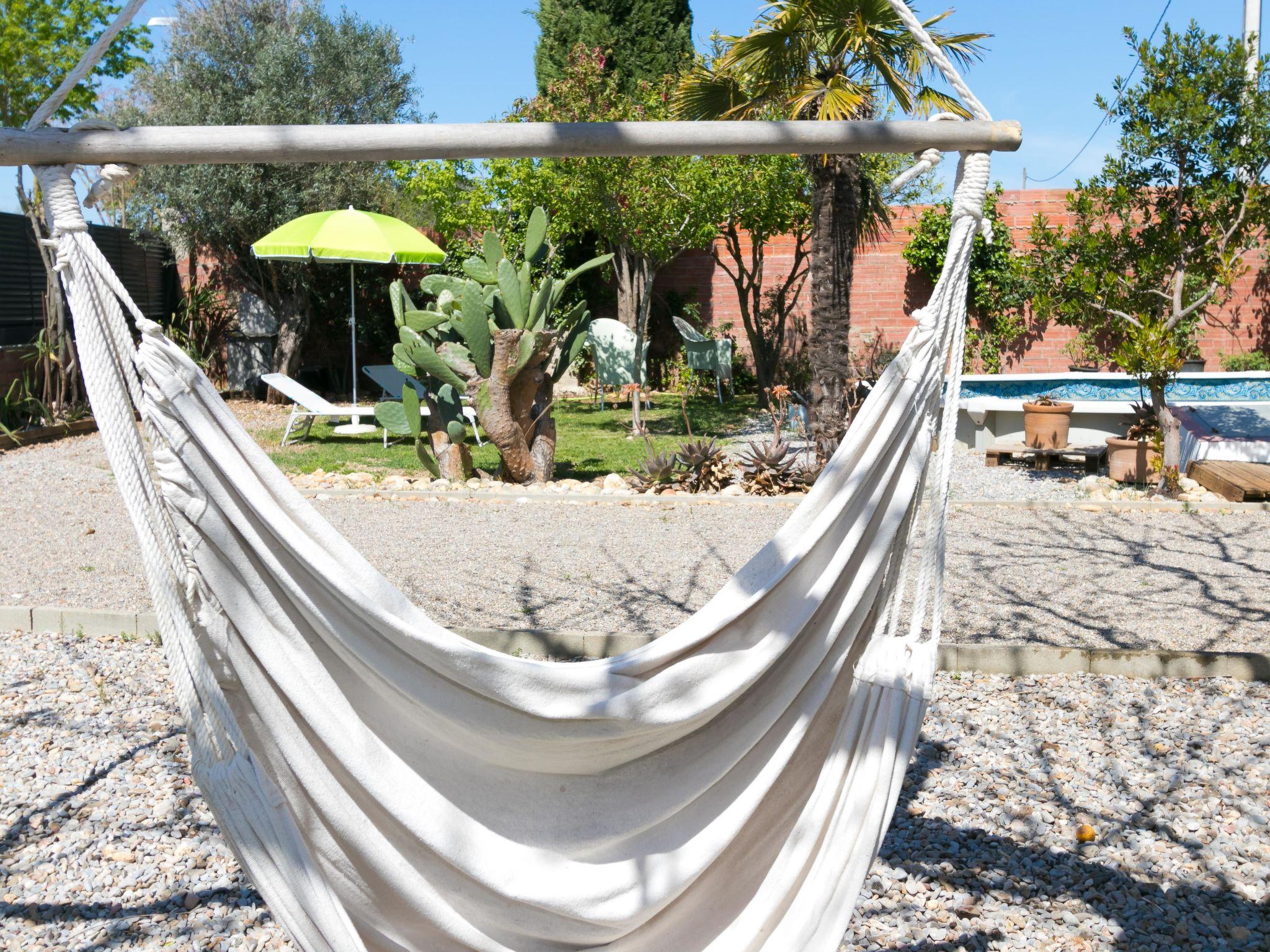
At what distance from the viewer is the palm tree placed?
5832 millimetres

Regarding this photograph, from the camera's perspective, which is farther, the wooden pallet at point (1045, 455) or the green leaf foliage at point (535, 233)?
the wooden pallet at point (1045, 455)

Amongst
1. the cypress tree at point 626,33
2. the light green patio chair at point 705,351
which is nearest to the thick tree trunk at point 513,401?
the light green patio chair at point 705,351

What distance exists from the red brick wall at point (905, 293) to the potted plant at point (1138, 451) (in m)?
4.53

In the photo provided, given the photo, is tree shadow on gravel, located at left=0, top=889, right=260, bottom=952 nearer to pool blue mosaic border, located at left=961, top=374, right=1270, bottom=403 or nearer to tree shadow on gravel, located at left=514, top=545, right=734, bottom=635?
tree shadow on gravel, located at left=514, top=545, right=734, bottom=635

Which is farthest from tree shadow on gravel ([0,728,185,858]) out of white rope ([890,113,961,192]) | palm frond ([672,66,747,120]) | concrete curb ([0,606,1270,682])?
palm frond ([672,66,747,120])

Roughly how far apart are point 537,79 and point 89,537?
10178 mm

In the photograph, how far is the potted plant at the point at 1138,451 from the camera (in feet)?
21.4

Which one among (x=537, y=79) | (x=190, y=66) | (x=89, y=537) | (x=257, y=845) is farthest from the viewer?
(x=537, y=79)

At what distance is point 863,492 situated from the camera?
1.75m

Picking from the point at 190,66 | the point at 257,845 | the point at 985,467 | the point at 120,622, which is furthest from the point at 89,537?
the point at 190,66

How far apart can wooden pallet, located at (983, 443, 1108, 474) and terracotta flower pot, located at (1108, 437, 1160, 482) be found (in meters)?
0.49

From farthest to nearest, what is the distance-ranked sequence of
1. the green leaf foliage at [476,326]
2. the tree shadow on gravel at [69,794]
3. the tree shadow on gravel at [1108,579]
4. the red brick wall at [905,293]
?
1. the red brick wall at [905,293]
2. the green leaf foliage at [476,326]
3. the tree shadow on gravel at [1108,579]
4. the tree shadow on gravel at [69,794]

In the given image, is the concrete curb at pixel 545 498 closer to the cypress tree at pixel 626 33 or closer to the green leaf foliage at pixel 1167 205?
the green leaf foliage at pixel 1167 205

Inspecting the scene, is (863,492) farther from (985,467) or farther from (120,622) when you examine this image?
(985,467)
